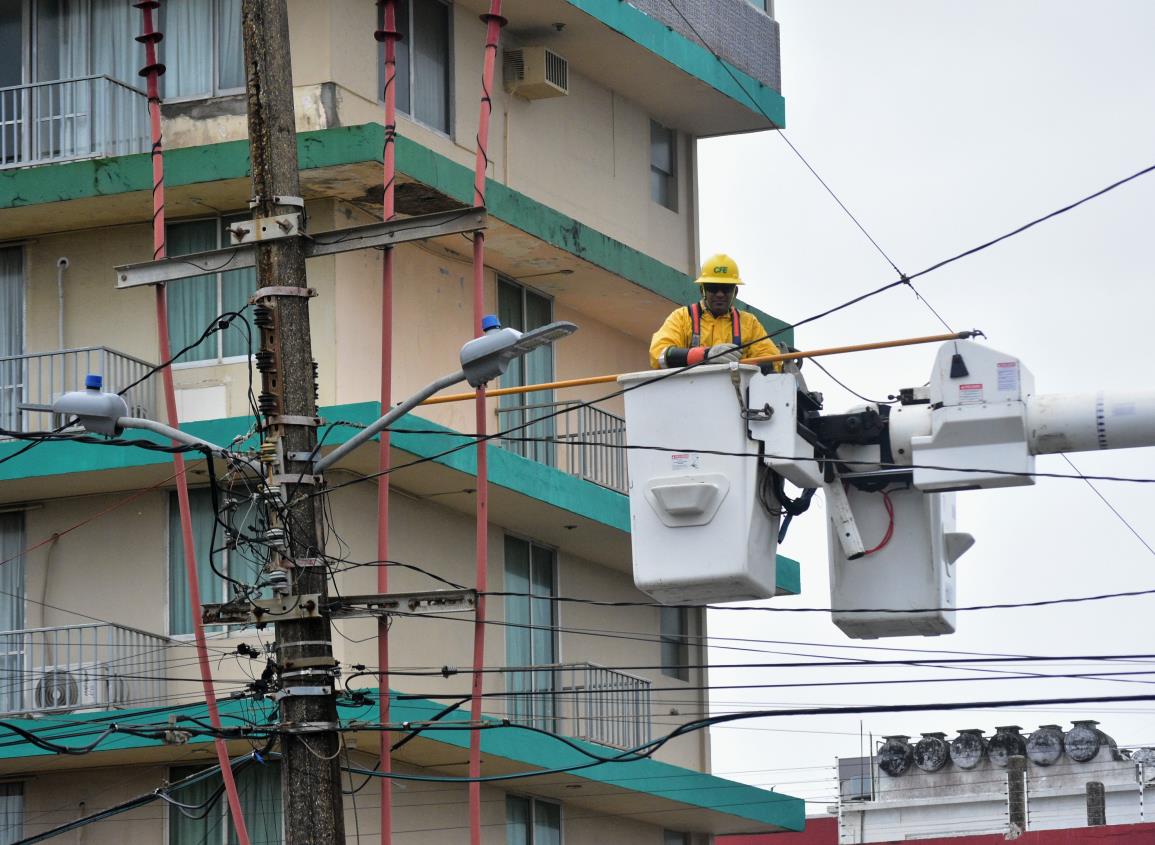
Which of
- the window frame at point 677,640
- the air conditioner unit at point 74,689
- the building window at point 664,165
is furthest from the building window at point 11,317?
the window frame at point 677,640

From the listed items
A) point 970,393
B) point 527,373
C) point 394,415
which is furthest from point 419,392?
point 527,373

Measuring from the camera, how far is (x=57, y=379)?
29031 millimetres

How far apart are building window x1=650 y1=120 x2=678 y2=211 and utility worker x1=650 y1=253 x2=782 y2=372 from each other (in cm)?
1493

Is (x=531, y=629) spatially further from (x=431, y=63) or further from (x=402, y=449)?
(x=431, y=63)

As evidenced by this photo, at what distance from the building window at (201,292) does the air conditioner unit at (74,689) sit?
3.94 m

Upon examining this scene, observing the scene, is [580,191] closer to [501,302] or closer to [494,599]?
[501,302]

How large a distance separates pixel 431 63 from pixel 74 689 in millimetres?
8926

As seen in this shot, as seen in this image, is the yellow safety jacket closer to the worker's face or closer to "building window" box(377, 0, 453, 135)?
the worker's face

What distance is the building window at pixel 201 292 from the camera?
28812mm

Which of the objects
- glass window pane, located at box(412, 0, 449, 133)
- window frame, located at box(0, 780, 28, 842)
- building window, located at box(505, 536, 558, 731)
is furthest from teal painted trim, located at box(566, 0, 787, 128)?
window frame, located at box(0, 780, 28, 842)

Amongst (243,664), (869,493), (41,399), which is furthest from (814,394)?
(41,399)

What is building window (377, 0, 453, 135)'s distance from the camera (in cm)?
2942

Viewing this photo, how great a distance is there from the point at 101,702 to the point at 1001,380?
14.4 meters

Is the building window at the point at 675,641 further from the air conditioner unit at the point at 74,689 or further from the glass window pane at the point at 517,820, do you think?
the air conditioner unit at the point at 74,689
